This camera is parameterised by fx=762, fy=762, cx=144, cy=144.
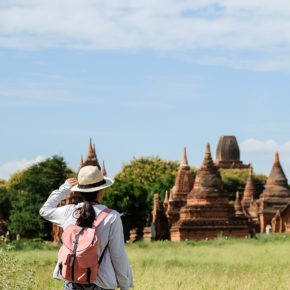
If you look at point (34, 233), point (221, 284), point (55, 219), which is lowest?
point (34, 233)

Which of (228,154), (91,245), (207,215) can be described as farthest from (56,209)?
(228,154)

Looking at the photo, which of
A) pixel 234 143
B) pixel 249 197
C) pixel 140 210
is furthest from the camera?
pixel 234 143

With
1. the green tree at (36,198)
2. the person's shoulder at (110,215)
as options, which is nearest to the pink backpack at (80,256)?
the person's shoulder at (110,215)

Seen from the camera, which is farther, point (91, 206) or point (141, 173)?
point (141, 173)

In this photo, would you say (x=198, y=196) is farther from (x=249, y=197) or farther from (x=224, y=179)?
(x=224, y=179)

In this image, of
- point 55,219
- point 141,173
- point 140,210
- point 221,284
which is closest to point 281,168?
point 140,210

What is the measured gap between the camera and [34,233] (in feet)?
170

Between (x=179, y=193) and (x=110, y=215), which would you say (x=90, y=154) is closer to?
(x=179, y=193)

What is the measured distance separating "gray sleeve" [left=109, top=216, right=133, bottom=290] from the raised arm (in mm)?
466

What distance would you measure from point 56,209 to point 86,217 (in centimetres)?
44

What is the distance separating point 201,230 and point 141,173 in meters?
33.1

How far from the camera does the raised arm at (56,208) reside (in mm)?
6008

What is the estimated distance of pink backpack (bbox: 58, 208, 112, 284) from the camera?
5574 millimetres

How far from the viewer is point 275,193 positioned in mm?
53844
